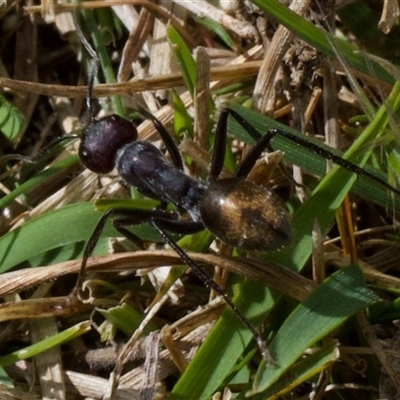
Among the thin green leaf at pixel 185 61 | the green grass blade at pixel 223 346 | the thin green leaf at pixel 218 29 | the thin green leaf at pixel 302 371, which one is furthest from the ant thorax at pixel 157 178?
the thin green leaf at pixel 302 371

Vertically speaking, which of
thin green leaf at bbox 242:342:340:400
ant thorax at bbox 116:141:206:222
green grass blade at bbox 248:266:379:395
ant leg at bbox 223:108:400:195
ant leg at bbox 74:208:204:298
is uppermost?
ant leg at bbox 223:108:400:195

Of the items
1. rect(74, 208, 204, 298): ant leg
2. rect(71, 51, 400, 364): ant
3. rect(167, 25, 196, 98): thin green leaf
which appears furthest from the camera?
rect(167, 25, 196, 98): thin green leaf

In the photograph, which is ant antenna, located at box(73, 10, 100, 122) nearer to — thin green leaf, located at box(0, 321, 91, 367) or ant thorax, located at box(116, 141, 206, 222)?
ant thorax, located at box(116, 141, 206, 222)

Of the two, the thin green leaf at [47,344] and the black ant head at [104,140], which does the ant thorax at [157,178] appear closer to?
the black ant head at [104,140]

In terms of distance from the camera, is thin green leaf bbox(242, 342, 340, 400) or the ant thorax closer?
thin green leaf bbox(242, 342, 340, 400)

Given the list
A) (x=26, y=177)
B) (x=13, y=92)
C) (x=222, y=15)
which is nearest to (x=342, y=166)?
(x=222, y=15)

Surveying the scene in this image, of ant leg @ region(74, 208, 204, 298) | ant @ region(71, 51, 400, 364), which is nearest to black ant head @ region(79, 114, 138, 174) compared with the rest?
ant @ region(71, 51, 400, 364)

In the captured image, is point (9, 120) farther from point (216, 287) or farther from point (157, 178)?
point (216, 287)

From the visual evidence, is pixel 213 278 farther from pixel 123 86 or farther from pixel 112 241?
pixel 123 86

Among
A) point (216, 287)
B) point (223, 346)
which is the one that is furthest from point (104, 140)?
point (223, 346)
